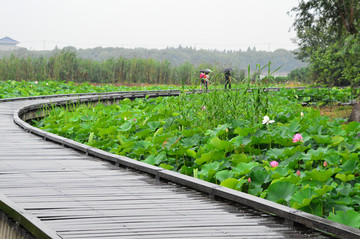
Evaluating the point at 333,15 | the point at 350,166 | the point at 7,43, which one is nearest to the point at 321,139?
the point at 350,166

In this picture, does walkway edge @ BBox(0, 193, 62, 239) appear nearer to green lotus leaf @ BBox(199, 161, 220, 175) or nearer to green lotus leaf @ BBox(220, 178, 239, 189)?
green lotus leaf @ BBox(220, 178, 239, 189)

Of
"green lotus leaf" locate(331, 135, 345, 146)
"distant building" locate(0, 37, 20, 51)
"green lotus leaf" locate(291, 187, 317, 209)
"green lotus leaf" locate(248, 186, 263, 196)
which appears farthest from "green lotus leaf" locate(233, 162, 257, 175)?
"distant building" locate(0, 37, 20, 51)

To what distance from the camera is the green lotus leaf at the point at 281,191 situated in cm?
302

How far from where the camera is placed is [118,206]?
2.90 m

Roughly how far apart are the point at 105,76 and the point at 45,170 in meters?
19.6

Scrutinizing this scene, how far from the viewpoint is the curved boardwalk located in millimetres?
2457

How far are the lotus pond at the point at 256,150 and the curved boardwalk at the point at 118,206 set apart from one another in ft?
1.21

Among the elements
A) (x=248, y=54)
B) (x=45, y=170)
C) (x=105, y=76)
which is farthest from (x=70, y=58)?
(x=248, y=54)

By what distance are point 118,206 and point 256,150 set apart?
2.26 metres

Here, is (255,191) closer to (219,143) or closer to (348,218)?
(348,218)

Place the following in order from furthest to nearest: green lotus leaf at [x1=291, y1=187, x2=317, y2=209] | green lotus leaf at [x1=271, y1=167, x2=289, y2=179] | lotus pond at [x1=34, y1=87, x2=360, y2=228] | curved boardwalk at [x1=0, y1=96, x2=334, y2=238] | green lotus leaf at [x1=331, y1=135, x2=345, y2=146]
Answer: green lotus leaf at [x1=331, y1=135, x2=345, y2=146], green lotus leaf at [x1=271, y1=167, x2=289, y2=179], lotus pond at [x1=34, y1=87, x2=360, y2=228], green lotus leaf at [x1=291, y1=187, x2=317, y2=209], curved boardwalk at [x1=0, y1=96, x2=334, y2=238]

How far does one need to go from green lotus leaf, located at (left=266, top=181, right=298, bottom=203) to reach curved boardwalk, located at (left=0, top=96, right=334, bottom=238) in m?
0.25

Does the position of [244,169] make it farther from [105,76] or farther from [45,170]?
[105,76]

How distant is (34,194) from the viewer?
3.15m
